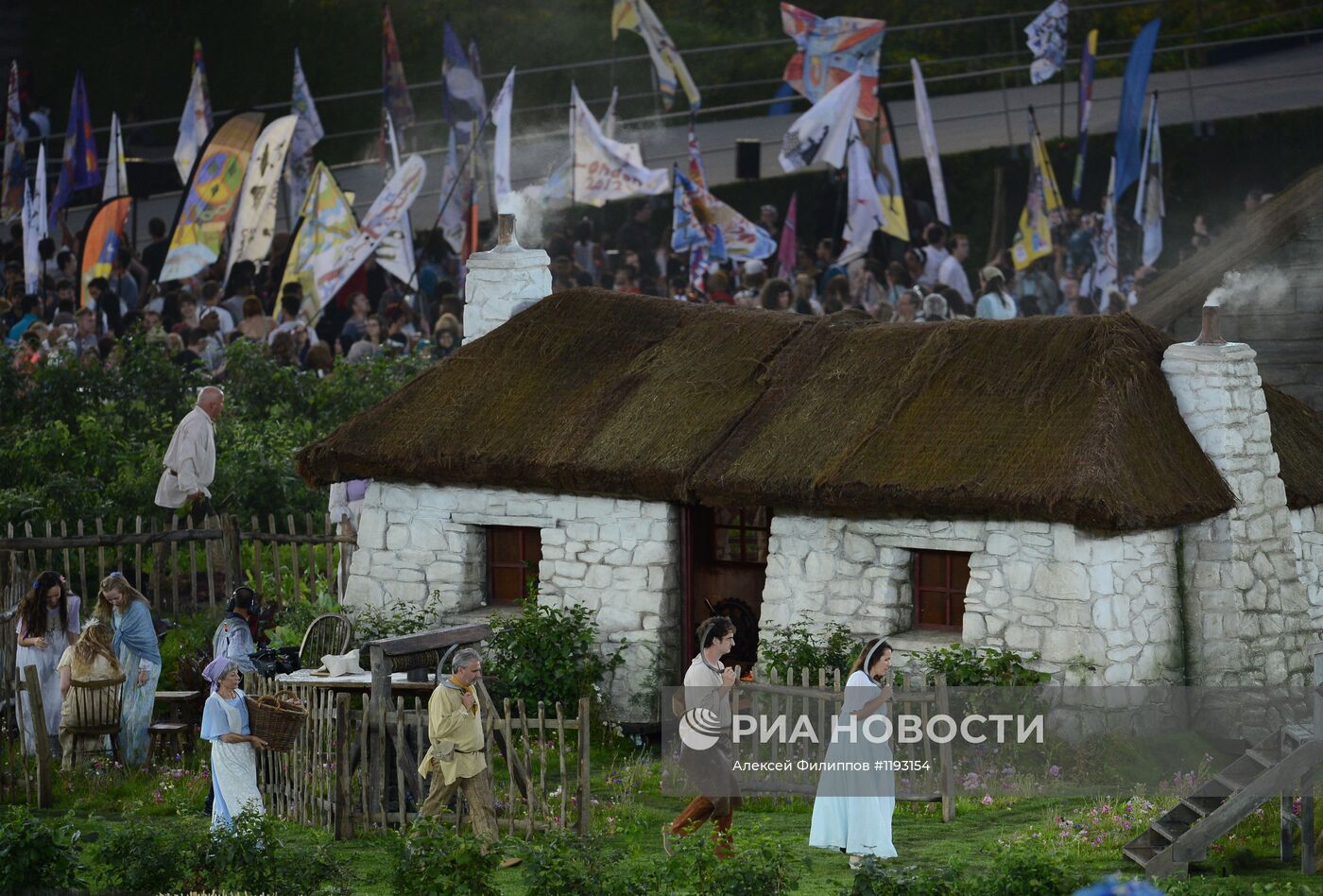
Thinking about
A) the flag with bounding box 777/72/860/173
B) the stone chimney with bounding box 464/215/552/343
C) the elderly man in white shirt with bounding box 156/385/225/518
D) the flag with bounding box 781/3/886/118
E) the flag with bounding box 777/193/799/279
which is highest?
the flag with bounding box 781/3/886/118

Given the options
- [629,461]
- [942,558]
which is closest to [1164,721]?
[942,558]

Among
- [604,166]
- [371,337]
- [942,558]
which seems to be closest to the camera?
[942,558]

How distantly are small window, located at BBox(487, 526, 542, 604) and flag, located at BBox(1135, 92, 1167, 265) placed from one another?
14.6 metres

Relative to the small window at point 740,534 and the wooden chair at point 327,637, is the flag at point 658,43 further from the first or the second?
the wooden chair at point 327,637

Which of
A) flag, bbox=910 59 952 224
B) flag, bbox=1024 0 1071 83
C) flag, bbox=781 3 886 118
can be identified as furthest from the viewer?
flag, bbox=781 3 886 118

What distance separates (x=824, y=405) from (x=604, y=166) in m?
17.8

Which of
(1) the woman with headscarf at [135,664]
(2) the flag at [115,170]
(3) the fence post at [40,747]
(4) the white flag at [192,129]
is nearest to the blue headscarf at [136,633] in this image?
(1) the woman with headscarf at [135,664]

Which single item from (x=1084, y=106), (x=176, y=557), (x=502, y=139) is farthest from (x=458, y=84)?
(x=176, y=557)

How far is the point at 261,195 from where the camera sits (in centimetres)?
3456

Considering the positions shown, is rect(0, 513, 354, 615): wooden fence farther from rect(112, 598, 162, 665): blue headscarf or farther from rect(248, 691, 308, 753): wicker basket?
rect(248, 691, 308, 753): wicker basket

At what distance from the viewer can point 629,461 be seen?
1617 cm

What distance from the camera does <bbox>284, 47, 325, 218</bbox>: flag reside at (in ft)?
115

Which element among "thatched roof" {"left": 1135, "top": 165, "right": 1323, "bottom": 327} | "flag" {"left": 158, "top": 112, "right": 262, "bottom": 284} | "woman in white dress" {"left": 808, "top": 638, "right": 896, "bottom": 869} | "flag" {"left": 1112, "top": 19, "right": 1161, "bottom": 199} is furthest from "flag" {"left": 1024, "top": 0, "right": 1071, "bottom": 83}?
"woman in white dress" {"left": 808, "top": 638, "right": 896, "bottom": 869}

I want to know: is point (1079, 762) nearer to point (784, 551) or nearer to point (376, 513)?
point (784, 551)
